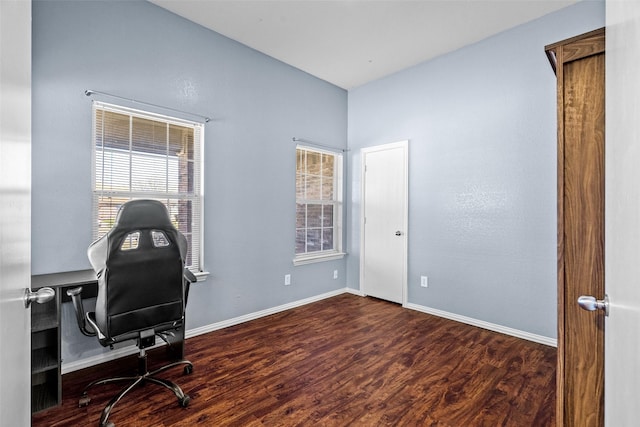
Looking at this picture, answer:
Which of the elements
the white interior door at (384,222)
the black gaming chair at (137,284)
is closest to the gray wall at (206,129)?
the white interior door at (384,222)

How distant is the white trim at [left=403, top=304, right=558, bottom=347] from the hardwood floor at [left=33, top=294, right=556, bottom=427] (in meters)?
0.09

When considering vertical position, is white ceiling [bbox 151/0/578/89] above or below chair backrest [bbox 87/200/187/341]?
above

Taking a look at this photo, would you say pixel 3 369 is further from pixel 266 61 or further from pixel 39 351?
pixel 266 61

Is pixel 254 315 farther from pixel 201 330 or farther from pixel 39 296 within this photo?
pixel 39 296

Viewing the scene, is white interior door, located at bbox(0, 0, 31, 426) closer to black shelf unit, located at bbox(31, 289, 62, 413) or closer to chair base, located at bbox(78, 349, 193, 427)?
chair base, located at bbox(78, 349, 193, 427)

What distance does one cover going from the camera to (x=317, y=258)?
4215mm

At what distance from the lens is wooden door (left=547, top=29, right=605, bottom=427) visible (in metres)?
1.21

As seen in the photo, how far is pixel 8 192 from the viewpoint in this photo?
64 cm

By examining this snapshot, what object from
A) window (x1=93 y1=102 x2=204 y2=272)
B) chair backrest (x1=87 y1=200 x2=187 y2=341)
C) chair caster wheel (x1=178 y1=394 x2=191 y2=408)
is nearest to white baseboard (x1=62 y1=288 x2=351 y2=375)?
window (x1=93 y1=102 x2=204 y2=272)

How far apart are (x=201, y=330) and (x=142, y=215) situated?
1664 millimetres

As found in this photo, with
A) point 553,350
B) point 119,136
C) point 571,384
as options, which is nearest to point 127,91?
point 119,136

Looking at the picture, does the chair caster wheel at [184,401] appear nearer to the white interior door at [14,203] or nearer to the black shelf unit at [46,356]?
the black shelf unit at [46,356]

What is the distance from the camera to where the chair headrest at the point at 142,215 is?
178cm

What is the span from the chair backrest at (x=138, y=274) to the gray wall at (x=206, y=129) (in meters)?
0.86
